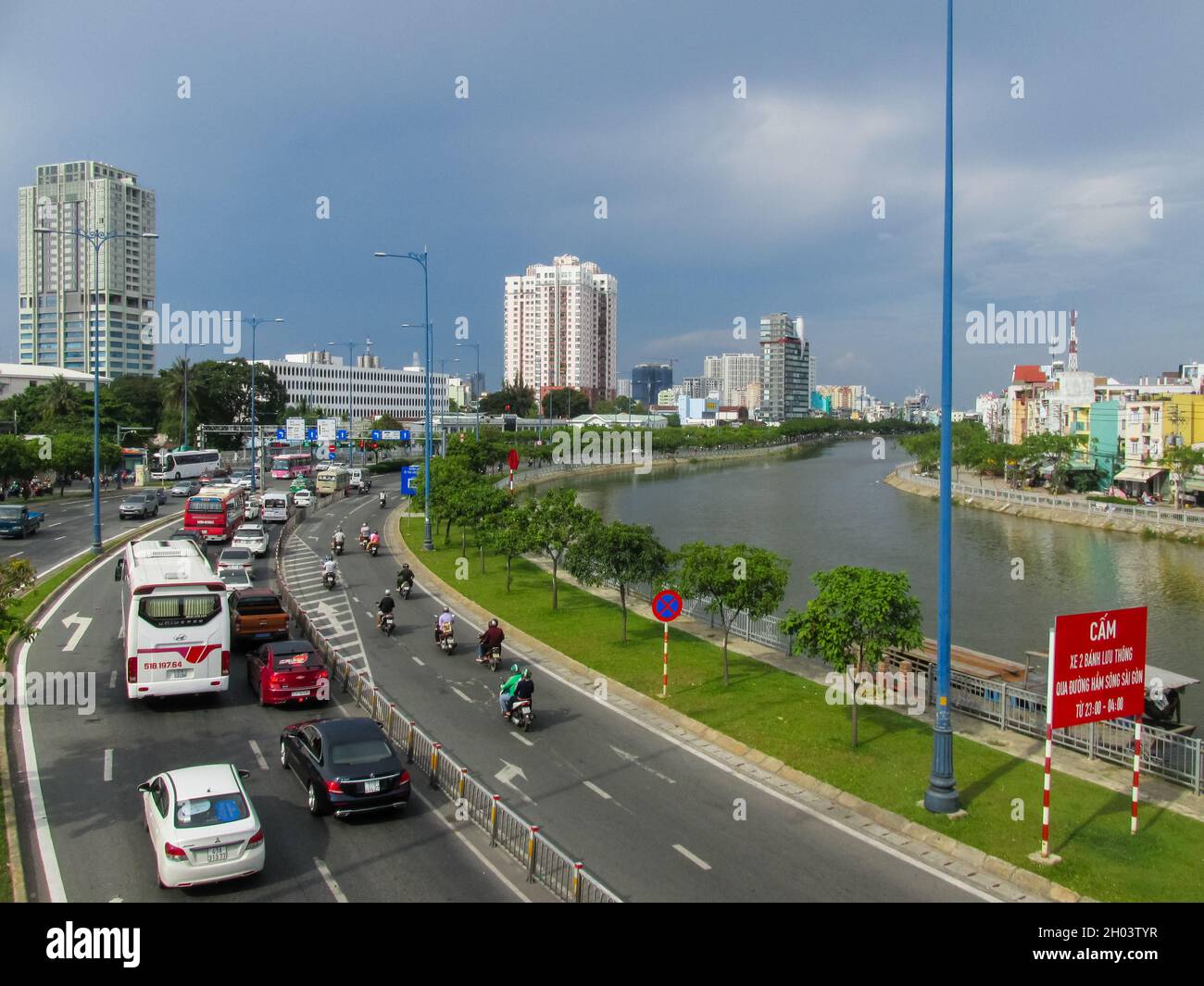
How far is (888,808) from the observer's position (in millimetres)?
14234

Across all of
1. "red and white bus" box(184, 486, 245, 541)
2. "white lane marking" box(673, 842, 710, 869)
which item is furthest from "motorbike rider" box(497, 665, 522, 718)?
"red and white bus" box(184, 486, 245, 541)

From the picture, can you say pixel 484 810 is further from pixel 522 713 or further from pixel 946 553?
pixel 946 553

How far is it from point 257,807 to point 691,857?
642 cm

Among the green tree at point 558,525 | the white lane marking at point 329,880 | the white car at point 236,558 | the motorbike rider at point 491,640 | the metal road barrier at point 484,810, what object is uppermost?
the green tree at point 558,525

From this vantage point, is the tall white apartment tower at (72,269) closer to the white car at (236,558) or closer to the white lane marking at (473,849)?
the white car at (236,558)

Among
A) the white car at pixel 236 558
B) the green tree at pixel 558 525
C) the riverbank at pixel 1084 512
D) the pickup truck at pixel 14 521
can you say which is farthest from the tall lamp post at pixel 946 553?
the riverbank at pixel 1084 512

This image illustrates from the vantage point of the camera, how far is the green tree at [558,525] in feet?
97.5

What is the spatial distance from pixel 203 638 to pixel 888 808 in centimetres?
1333

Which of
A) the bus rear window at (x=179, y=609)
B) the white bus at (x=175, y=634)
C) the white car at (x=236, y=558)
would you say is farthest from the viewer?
the white car at (x=236, y=558)

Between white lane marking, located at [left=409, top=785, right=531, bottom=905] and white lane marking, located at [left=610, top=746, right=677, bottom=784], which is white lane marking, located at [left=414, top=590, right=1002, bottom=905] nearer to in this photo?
white lane marking, located at [left=610, top=746, right=677, bottom=784]

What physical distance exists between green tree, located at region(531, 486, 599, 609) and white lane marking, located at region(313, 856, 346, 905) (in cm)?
1721

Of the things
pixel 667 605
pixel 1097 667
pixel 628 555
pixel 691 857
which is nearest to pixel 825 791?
pixel 691 857

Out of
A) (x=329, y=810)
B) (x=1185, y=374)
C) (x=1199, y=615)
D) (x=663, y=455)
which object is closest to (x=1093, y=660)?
(x=329, y=810)

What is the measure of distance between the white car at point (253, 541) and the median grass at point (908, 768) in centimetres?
1805
